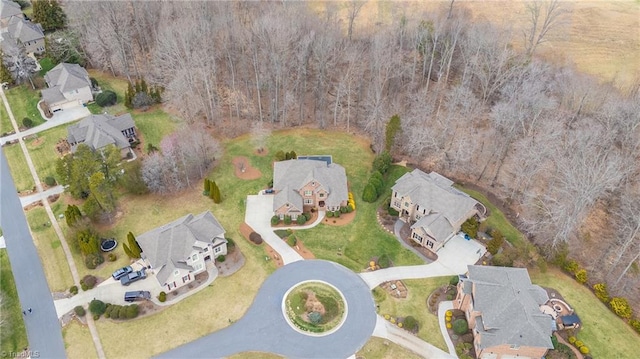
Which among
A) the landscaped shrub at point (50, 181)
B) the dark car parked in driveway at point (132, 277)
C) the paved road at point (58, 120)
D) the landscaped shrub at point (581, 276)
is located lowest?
the landscaped shrub at point (581, 276)

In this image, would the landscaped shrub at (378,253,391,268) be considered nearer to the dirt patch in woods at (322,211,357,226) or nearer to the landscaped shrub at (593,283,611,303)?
the dirt patch in woods at (322,211,357,226)

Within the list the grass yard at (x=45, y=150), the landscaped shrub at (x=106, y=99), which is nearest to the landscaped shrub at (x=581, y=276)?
the grass yard at (x=45, y=150)

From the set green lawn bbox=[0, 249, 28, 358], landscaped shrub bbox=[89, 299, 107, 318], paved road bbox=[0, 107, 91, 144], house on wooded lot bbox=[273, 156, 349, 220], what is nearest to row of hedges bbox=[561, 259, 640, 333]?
house on wooded lot bbox=[273, 156, 349, 220]

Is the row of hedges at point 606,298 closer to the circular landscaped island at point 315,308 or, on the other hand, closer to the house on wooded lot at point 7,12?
the circular landscaped island at point 315,308

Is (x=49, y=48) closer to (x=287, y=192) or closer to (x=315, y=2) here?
(x=315, y=2)

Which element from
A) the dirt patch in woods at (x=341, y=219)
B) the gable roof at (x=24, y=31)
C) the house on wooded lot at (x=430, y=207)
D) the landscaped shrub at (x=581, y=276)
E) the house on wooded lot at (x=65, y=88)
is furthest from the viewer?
the gable roof at (x=24, y=31)

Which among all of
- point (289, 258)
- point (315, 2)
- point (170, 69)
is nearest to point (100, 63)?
point (170, 69)

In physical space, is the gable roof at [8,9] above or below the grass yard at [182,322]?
above

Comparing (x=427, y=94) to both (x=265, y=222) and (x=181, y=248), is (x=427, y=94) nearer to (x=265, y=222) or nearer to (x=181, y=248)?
(x=265, y=222)
